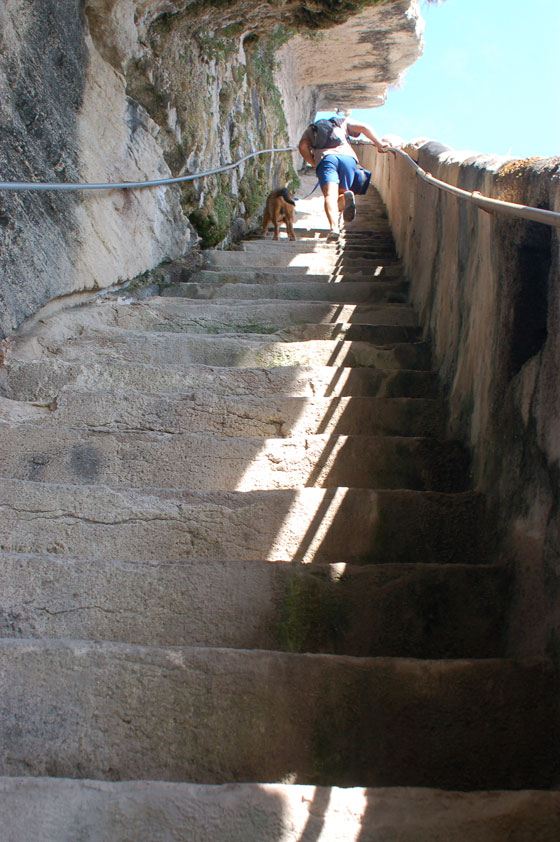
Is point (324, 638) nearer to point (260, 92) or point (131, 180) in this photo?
point (131, 180)

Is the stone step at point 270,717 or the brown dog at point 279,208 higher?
the brown dog at point 279,208

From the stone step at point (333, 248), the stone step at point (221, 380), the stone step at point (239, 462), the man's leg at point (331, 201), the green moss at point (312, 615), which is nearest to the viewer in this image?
the green moss at point (312, 615)

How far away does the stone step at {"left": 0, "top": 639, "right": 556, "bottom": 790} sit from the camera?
127cm

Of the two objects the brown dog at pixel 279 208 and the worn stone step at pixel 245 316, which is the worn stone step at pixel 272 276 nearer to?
the worn stone step at pixel 245 316

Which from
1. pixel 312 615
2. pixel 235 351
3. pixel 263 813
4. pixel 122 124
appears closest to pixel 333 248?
pixel 122 124

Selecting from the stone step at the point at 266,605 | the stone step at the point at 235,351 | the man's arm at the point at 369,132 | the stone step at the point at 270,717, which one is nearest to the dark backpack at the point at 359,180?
the man's arm at the point at 369,132

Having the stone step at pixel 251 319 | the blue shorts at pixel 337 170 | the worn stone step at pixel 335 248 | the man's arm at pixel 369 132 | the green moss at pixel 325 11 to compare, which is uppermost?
the green moss at pixel 325 11

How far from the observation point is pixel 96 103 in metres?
3.65

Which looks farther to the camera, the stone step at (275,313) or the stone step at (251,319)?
the stone step at (275,313)

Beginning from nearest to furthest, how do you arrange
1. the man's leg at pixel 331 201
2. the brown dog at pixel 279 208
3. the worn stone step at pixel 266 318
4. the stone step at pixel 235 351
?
the stone step at pixel 235 351 < the worn stone step at pixel 266 318 < the man's leg at pixel 331 201 < the brown dog at pixel 279 208

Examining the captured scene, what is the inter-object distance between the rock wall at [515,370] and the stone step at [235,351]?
0.43 meters

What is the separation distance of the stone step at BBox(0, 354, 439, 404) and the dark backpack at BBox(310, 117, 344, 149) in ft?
11.0

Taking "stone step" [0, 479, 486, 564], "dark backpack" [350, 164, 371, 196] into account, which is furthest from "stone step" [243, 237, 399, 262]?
"stone step" [0, 479, 486, 564]

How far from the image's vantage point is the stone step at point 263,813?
1.03m
